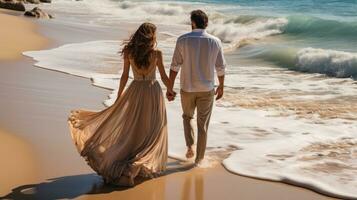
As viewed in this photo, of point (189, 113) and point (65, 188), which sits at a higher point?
point (189, 113)

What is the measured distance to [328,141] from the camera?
7969 mm

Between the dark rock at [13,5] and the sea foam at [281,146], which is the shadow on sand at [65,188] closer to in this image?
the sea foam at [281,146]

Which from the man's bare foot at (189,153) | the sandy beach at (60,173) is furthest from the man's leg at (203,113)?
the sandy beach at (60,173)

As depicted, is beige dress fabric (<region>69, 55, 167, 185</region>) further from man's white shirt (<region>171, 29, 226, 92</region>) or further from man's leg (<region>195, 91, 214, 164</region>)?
man's leg (<region>195, 91, 214, 164</region>)

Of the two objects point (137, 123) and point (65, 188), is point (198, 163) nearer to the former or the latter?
point (137, 123)

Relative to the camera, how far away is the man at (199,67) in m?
6.25

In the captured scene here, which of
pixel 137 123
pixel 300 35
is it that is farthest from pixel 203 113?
pixel 300 35

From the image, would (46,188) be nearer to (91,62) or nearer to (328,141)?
(328,141)

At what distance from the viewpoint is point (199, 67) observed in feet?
20.8

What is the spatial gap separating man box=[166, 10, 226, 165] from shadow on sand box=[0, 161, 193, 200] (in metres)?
1.02

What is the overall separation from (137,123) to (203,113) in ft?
2.89

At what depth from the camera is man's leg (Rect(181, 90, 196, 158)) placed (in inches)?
254

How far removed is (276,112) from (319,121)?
0.83 meters

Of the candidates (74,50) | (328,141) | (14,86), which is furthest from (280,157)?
(74,50)
